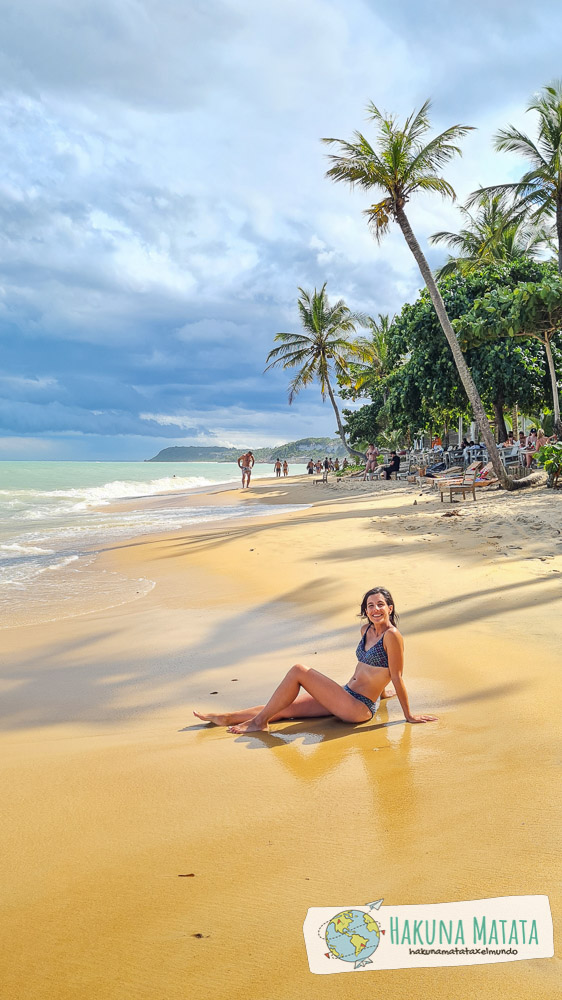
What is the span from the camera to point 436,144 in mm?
16984

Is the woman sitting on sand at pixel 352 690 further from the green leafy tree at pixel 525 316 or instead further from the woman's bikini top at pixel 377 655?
the green leafy tree at pixel 525 316

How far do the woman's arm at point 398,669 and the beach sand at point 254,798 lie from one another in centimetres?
8

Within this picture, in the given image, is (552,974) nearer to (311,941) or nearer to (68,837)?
(311,941)

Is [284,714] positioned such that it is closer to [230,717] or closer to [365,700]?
[230,717]

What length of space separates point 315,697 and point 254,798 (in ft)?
3.27

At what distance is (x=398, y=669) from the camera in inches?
143

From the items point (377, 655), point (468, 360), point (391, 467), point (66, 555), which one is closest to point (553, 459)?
point (468, 360)

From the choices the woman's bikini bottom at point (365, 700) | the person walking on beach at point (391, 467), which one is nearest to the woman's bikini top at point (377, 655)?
the woman's bikini bottom at point (365, 700)

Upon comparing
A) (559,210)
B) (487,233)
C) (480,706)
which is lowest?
(480,706)

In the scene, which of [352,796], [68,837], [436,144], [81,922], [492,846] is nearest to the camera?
[81,922]

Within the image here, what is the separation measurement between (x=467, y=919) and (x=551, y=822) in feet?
2.20

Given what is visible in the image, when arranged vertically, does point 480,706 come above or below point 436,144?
below

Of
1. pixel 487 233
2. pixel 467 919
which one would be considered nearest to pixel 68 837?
pixel 467 919

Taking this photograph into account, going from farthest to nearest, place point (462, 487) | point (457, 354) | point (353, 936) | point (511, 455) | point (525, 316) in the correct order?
point (511, 455) → point (457, 354) → point (525, 316) → point (462, 487) → point (353, 936)
